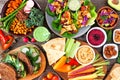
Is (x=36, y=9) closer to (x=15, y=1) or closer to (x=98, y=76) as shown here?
(x=15, y=1)

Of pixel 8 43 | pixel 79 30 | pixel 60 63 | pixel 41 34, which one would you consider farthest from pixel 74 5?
pixel 8 43

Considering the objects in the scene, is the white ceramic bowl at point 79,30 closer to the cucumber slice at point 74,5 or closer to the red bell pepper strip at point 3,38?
the cucumber slice at point 74,5

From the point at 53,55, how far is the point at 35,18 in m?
0.31

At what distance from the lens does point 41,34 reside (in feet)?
9.59

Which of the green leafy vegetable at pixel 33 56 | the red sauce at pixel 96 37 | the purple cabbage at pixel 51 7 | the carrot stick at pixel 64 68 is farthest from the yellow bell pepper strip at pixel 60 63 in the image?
the purple cabbage at pixel 51 7

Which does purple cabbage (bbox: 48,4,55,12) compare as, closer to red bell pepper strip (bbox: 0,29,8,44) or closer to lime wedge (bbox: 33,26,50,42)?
lime wedge (bbox: 33,26,50,42)

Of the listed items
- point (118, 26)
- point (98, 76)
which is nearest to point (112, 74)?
point (98, 76)

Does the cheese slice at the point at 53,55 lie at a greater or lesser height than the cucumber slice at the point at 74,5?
lesser

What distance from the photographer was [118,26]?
3.02 m

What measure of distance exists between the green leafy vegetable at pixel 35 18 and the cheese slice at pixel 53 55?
231 mm

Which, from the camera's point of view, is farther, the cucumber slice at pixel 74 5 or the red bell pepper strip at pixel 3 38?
the red bell pepper strip at pixel 3 38

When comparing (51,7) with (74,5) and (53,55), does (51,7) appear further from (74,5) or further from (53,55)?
(53,55)

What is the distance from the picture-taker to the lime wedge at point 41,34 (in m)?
2.92

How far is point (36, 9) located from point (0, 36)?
0.35 meters
